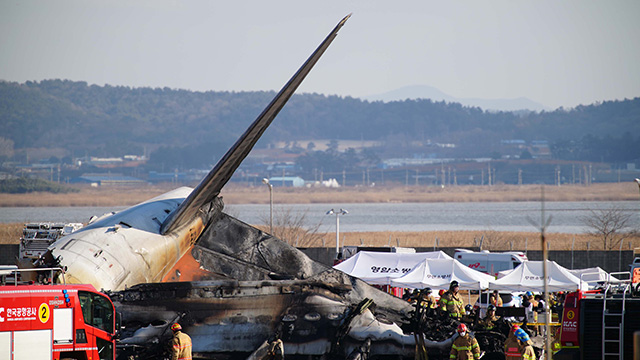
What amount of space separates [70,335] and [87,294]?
0.95 m

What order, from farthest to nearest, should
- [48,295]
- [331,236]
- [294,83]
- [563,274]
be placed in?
[331,236]
[563,274]
[294,83]
[48,295]

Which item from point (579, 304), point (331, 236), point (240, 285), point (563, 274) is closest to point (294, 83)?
point (240, 285)

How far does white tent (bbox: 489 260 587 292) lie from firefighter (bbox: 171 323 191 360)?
1906 centimetres

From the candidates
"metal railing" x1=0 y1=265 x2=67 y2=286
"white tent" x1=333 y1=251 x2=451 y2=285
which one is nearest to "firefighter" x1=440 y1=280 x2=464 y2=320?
"metal railing" x1=0 y1=265 x2=67 y2=286

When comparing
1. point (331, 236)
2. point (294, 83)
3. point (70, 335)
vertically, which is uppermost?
point (294, 83)

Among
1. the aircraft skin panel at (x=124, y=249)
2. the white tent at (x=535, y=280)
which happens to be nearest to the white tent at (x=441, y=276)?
the white tent at (x=535, y=280)

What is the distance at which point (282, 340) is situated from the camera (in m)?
18.7

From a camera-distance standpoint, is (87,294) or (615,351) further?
(615,351)

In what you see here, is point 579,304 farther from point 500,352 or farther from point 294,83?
point 294,83

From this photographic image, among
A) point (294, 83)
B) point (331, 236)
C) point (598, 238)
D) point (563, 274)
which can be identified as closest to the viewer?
point (294, 83)

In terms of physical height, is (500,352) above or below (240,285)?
below

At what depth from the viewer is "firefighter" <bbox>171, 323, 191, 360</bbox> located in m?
17.4

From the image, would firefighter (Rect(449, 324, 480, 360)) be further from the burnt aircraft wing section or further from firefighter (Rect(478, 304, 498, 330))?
the burnt aircraft wing section

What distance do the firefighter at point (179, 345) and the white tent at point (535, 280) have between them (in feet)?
62.5
